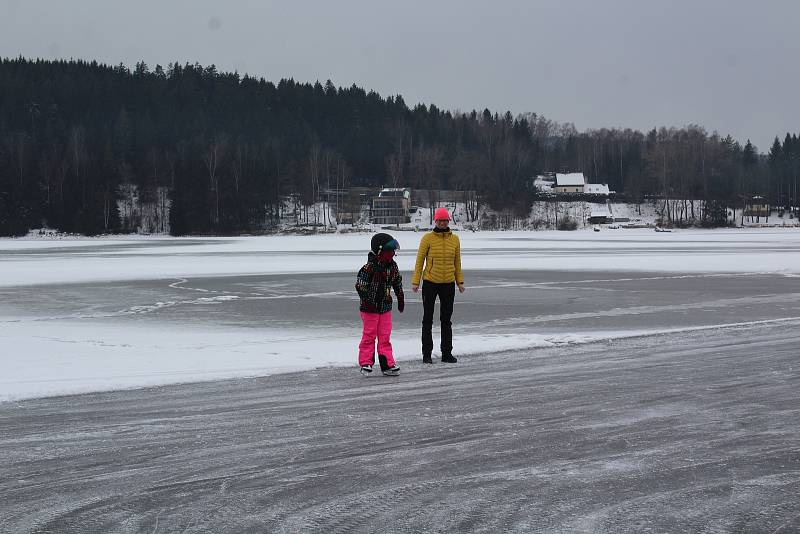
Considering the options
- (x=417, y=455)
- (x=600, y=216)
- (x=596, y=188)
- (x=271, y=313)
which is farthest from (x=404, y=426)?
(x=596, y=188)

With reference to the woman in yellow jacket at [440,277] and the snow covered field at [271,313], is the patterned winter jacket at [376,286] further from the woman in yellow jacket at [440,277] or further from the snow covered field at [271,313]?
the snow covered field at [271,313]

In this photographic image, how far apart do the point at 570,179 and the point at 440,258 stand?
14636 cm

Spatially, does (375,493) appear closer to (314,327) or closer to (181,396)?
(181,396)

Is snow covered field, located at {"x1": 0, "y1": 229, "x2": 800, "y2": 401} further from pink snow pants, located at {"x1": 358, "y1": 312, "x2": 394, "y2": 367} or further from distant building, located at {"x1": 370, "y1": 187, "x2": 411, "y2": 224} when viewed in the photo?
distant building, located at {"x1": 370, "y1": 187, "x2": 411, "y2": 224}

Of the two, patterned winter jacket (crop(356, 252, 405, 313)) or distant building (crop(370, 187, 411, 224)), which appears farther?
distant building (crop(370, 187, 411, 224))

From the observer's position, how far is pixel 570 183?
152250 mm

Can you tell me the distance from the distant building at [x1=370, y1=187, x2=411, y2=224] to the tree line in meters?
9.47

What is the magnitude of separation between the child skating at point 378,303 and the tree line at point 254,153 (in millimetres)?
89240

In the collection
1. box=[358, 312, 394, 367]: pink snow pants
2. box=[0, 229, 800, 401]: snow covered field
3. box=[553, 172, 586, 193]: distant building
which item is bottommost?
box=[0, 229, 800, 401]: snow covered field

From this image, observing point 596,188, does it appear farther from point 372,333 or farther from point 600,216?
point 372,333

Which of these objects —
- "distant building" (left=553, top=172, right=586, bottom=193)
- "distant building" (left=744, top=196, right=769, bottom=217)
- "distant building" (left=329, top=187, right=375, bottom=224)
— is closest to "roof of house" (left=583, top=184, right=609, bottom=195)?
"distant building" (left=553, top=172, right=586, bottom=193)

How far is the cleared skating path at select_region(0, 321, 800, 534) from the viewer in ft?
15.8

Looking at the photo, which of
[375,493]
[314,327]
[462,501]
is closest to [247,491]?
[375,493]

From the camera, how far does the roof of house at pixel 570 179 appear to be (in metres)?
152
